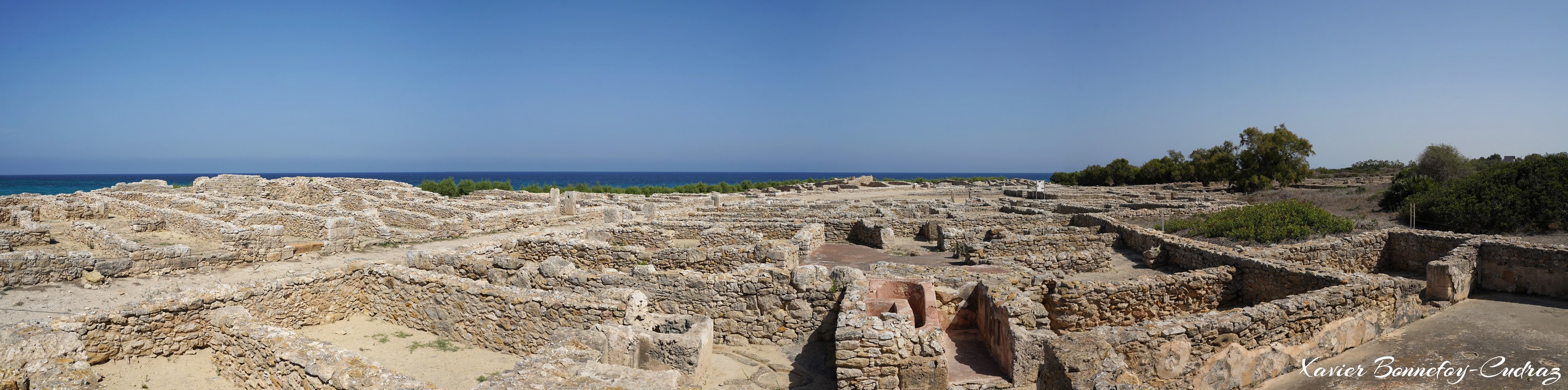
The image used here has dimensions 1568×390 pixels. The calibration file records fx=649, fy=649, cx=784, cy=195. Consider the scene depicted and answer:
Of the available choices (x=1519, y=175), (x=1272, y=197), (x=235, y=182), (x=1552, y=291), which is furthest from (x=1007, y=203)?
(x=235, y=182)

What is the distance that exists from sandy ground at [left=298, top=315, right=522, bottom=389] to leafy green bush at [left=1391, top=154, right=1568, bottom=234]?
19.7 m

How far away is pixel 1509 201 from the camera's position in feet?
46.8

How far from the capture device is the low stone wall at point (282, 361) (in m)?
5.25

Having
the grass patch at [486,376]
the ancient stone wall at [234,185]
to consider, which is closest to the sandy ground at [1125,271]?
the grass patch at [486,376]

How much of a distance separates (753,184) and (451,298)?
52.1 metres

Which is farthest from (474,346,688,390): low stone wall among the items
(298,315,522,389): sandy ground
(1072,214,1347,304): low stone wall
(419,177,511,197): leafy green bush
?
(419,177,511,197): leafy green bush

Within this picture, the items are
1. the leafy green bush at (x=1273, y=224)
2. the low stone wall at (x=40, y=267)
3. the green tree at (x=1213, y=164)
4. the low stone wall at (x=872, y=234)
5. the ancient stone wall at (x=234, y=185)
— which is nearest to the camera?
the low stone wall at (x=40, y=267)

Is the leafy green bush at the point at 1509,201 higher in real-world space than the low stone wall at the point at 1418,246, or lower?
higher

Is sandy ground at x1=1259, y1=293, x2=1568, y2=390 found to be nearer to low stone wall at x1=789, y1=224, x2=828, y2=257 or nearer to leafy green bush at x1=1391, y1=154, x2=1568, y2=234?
leafy green bush at x1=1391, y1=154, x2=1568, y2=234

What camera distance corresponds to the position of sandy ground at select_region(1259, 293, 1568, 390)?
5965 mm

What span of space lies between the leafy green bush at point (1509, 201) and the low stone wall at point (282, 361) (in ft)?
66.8

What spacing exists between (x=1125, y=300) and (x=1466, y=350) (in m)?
3.24

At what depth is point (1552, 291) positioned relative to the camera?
367 inches

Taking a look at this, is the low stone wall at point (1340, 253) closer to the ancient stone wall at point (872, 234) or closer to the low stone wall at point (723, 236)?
the ancient stone wall at point (872, 234)
